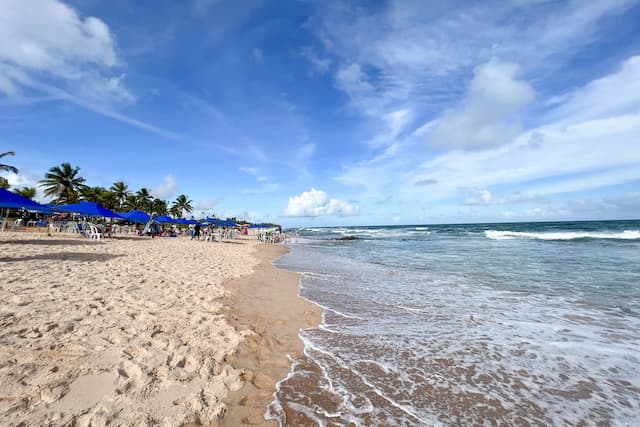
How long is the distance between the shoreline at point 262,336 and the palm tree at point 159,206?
67.0 m

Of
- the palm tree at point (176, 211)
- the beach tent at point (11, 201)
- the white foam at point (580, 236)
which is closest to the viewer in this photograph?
the beach tent at point (11, 201)

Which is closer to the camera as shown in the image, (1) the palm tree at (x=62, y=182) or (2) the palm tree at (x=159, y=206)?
(1) the palm tree at (x=62, y=182)

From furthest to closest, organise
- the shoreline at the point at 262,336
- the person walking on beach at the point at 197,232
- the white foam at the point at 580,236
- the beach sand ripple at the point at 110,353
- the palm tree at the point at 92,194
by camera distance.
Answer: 1. the palm tree at the point at 92,194
2. the white foam at the point at 580,236
3. the person walking on beach at the point at 197,232
4. the shoreline at the point at 262,336
5. the beach sand ripple at the point at 110,353

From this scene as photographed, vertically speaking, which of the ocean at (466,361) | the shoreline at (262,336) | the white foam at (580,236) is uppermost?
the white foam at (580,236)

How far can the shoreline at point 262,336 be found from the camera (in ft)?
8.93

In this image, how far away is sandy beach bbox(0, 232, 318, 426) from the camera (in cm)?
241

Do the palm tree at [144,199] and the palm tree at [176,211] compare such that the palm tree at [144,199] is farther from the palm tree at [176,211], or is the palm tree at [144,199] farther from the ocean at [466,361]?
the ocean at [466,361]

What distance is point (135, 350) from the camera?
337 centimetres

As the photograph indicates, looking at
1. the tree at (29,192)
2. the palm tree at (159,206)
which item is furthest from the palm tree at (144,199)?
the tree at (29,192)

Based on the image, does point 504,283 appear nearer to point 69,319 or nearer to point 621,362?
point 621,362

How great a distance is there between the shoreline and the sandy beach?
2 cm

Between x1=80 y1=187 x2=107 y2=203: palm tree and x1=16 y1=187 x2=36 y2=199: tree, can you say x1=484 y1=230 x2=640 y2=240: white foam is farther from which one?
x1=16 y1=187 x2=36 y2=199: tree

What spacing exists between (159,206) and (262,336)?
73.9m

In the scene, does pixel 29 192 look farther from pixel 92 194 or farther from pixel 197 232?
pixel 197 232
